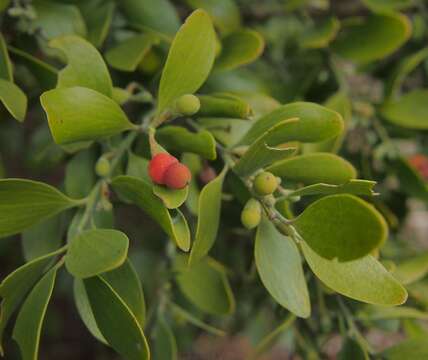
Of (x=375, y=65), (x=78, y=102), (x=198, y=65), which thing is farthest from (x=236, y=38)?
(x=375, y=65)

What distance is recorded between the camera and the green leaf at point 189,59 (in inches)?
27.5

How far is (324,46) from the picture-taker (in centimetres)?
112

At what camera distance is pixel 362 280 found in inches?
25.6

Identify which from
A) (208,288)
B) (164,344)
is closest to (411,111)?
(208,288)

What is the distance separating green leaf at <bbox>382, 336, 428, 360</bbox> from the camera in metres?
0.85

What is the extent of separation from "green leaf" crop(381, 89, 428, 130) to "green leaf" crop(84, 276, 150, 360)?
0.59m

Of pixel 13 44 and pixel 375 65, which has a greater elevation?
pixel 13 44

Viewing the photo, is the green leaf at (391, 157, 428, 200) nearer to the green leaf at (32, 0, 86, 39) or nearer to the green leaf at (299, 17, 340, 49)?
the green leaf at (299, 17, 340, 49)

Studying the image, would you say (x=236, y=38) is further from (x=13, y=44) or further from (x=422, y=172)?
(x=422, y=172)

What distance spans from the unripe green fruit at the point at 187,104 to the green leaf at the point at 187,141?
0.03 metres

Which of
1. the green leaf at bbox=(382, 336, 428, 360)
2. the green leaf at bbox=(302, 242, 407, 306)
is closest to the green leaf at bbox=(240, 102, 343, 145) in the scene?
the green leaf at bbox=(302, 242, 407, 306)

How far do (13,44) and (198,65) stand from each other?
388mm

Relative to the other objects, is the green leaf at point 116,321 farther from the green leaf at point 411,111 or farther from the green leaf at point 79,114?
the green leaf at point 411,111

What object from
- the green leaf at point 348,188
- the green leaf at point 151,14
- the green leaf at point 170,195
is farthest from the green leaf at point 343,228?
the green leaf at point 151,14
